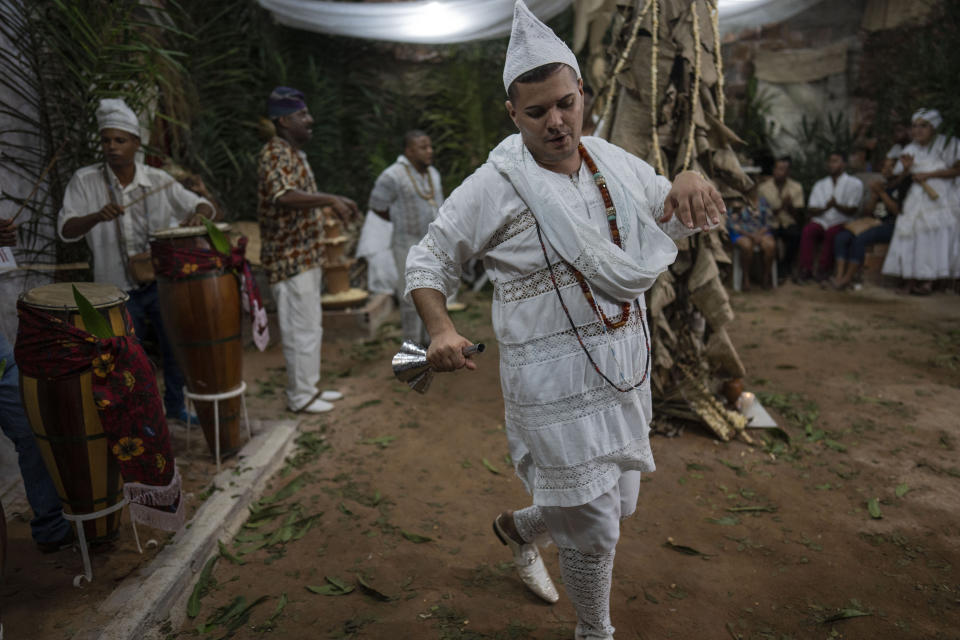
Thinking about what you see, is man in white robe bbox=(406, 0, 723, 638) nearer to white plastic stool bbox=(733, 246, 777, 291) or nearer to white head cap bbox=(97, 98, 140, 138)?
white head cap bbox=(97, 98, 140, 138)

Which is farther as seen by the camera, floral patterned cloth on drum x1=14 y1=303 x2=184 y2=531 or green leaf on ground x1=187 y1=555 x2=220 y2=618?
green leaf on ground x1=187 y1=555 x2=220 y2=618

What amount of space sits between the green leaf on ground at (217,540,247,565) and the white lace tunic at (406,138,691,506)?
71.3 inches

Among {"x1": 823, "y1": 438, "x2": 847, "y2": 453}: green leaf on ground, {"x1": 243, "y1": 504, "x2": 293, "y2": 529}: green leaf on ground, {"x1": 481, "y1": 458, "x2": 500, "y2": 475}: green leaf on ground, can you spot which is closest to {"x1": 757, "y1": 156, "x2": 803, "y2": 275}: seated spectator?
{"x1": 823, "y1": 438, "x2": 847, "y2": 453}: green leaf on ground

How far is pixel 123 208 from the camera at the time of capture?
3.77 meters

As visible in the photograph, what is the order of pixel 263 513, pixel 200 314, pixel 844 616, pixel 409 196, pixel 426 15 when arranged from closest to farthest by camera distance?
pixel 844 616 → pixel 263 513 → pixel 200 314 → pixel 409 196 → pixel 426 15

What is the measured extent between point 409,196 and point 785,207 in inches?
255

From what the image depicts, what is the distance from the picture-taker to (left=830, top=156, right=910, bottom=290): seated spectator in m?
8.77

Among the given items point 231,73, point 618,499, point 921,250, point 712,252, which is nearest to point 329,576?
point 618,499

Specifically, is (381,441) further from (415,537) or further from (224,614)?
(224,614)

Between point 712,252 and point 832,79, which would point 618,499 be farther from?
point 832,79

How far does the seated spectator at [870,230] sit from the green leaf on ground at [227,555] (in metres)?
8.61

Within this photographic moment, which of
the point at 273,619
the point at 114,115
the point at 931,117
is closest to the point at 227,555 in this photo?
the point at 273,619

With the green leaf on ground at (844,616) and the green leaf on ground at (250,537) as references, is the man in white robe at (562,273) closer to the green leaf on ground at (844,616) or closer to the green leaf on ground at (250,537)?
the green leaf on ground at (844,616)

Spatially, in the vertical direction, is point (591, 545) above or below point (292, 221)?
below
